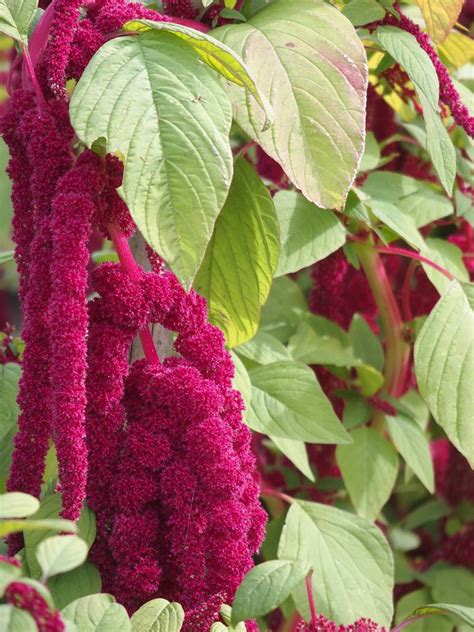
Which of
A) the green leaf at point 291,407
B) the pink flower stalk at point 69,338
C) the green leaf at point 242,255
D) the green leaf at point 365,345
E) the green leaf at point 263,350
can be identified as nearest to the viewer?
the pink flower stalk at point 69,338

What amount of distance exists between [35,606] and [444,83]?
583 mm

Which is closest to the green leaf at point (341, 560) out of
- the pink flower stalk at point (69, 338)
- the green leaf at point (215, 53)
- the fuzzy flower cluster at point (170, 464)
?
the fuzzy flower cluster at point (170, 464)

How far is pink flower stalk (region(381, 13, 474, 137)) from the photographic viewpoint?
827mm

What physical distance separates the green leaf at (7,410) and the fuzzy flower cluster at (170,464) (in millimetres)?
193

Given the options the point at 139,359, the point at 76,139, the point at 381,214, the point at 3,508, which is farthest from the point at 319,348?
the point at 3,508

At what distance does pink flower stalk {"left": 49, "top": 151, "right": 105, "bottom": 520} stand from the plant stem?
0.58 meters

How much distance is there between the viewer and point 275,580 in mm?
640

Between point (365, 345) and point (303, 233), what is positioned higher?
point (303, 233)

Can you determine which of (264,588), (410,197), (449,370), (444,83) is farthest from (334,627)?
(410,197)

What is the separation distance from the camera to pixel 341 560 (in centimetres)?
93

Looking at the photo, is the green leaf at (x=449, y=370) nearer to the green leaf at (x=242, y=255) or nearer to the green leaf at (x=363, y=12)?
the green leaf at (x=242, y=255)

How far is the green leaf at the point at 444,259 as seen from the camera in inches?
41.2

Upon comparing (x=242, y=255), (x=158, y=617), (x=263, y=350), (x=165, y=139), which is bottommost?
(x=263, y=350)

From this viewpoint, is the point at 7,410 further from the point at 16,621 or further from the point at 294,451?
the point at 16,621
